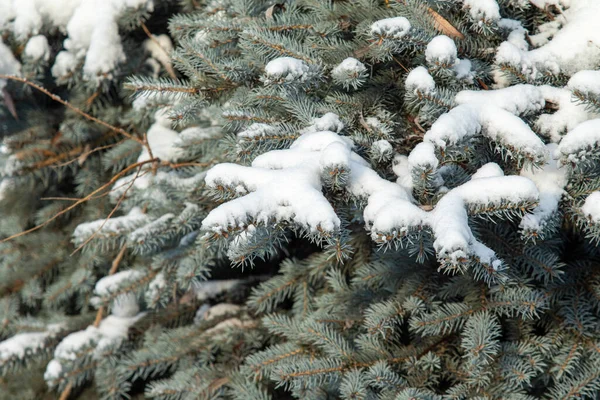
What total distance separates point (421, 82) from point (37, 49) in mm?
1335

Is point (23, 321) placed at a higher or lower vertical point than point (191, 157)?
lower

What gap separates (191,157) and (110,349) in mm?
660

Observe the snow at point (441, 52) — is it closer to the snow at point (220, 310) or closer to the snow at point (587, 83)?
the snow at point (587, 83)

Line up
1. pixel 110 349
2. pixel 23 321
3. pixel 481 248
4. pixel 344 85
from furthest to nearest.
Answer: pixel 23 321
pixel 110 349
pixel 344 85
pixel 481 248

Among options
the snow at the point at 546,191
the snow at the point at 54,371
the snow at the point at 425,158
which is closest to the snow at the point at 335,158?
the snow at the point at 425,158

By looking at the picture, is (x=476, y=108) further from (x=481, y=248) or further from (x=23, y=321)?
(x=23, y=321)

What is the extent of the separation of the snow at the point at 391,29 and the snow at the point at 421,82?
0.08 metres

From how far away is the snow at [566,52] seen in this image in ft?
3.60

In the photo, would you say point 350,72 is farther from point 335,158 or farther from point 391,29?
point 335,158

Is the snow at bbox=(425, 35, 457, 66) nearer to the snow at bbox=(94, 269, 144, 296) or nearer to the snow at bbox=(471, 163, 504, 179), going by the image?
the snow at bbox=(471, 163, 504, 179)

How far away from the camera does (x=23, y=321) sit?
→ 5.82 ft

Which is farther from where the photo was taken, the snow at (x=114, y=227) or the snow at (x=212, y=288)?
the snow at (x=212, y=288)

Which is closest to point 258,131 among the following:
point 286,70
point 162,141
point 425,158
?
point 286,70

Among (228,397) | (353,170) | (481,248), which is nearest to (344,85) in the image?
(353,170)
